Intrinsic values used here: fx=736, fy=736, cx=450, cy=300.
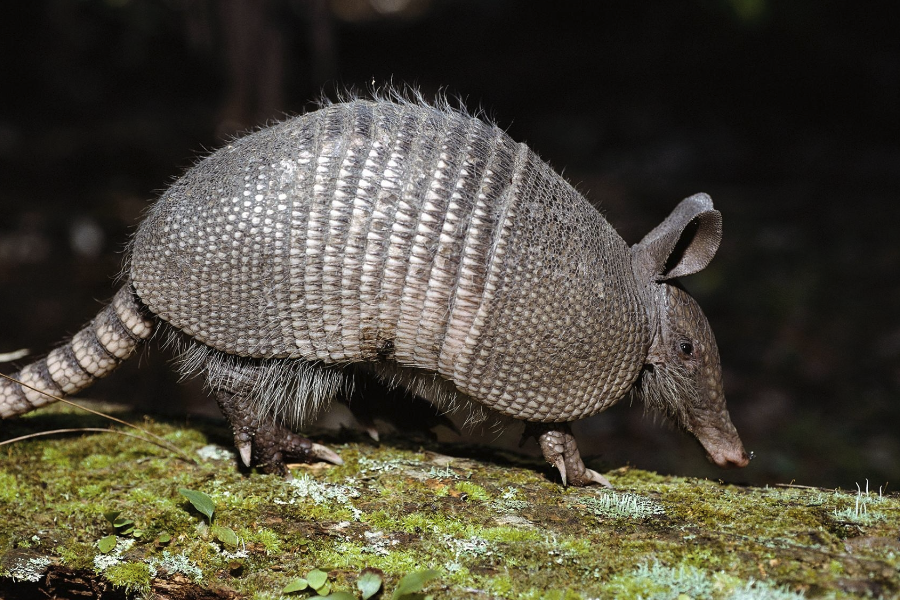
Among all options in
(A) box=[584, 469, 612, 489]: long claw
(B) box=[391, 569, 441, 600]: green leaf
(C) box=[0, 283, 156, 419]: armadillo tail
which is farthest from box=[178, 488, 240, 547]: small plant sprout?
(A) box=[584, 469, 612, 489]: long claw

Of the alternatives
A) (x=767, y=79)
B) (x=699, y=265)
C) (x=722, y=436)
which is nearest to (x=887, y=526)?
(x=722, y=436)

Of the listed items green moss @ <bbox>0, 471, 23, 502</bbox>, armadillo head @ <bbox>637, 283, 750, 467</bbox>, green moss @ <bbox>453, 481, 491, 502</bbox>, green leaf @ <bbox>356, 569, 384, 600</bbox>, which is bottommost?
green moss @ <bbox>0, 471, 23, 502</bbox>

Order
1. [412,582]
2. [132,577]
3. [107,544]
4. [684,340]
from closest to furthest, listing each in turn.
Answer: [412,582]
[132,577]
[107,544]
[684,340]

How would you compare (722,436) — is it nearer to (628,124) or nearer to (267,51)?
(267,51)

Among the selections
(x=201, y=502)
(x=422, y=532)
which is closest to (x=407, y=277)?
(x=422, y=532)

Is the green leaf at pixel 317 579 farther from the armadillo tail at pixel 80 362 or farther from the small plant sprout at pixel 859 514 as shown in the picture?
the small plant sprout at pixel 859 514

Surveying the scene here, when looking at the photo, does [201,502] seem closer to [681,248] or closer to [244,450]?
[244,450]

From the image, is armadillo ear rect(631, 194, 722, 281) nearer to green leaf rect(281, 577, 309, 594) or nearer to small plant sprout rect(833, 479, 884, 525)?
small plant sprout rect(833, 479, 884, 525)
